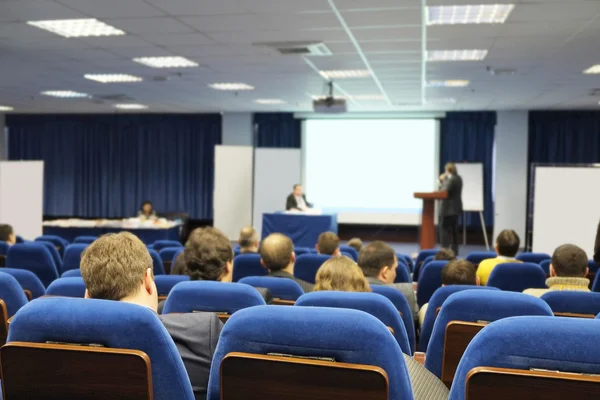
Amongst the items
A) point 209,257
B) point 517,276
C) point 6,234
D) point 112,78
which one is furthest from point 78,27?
point 517,276

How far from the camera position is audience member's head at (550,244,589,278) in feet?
12.8

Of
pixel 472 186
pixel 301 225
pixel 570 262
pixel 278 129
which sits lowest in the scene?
pixel 301 225

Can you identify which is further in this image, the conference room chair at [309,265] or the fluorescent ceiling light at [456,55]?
the fluorescent ceiling light at [456,55]

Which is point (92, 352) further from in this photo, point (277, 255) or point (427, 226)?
point (427, 226)

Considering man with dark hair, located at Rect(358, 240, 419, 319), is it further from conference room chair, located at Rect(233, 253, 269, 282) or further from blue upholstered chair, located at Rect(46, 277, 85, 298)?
blue upholstered chair, located at Rect(46, 277, 85, 298)

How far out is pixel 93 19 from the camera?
5859 mm

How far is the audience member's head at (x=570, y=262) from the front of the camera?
12.8 feet

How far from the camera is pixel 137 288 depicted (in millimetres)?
1747

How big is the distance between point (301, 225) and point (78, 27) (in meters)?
5.60

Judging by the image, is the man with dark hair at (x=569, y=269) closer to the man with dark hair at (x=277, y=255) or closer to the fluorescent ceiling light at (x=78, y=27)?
the man with dark hair at (x=277, y=255)

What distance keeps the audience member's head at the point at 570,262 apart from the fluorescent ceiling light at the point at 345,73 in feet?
16.9

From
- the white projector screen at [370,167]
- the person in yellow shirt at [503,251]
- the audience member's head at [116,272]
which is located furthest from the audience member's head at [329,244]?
the white projector screen at [370,167]

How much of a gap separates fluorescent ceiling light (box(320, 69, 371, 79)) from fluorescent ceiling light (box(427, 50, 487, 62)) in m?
1.25

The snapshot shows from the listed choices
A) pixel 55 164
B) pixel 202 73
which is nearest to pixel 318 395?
pixel 202 73
